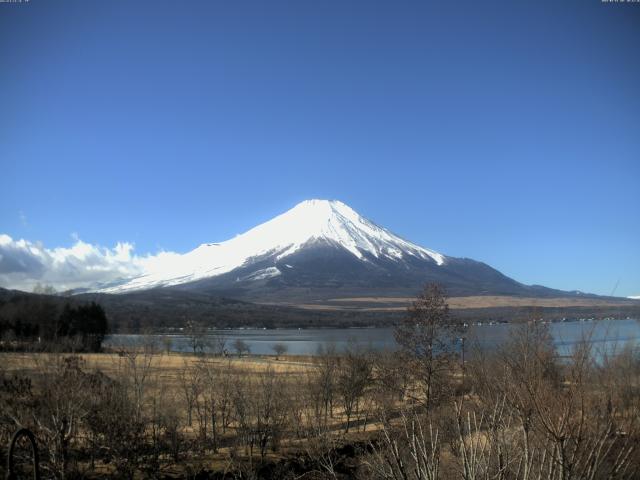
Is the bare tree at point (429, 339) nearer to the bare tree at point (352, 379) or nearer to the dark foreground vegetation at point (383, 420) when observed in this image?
the dark foreground vegetation at point (383, 420)

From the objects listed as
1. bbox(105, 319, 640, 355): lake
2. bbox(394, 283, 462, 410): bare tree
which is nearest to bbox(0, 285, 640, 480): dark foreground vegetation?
bbox(394, 283, 462, 410): bare tree

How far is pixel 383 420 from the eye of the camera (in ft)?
22.4

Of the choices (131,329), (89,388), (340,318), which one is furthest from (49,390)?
(340,318)

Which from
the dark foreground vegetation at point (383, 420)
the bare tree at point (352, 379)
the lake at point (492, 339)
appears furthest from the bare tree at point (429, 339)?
the bare tree at point (352, 379)

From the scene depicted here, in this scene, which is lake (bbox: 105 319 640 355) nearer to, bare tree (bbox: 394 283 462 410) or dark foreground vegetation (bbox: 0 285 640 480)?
dark foreground vegetation (bbox: 0 285 640 480)

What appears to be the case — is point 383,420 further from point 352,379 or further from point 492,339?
point 492,339

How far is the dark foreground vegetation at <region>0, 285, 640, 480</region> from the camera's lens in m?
6.19

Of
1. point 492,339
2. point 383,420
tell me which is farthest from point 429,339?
point 492,339

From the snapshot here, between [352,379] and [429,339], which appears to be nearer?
[429,339]

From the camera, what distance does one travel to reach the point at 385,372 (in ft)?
88.3

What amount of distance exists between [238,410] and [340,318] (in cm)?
16914

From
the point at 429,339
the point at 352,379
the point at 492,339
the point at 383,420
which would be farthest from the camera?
the point at 492,339

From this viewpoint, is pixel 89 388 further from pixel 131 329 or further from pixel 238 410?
pixel 131 329

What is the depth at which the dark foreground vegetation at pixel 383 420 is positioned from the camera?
6188mm
